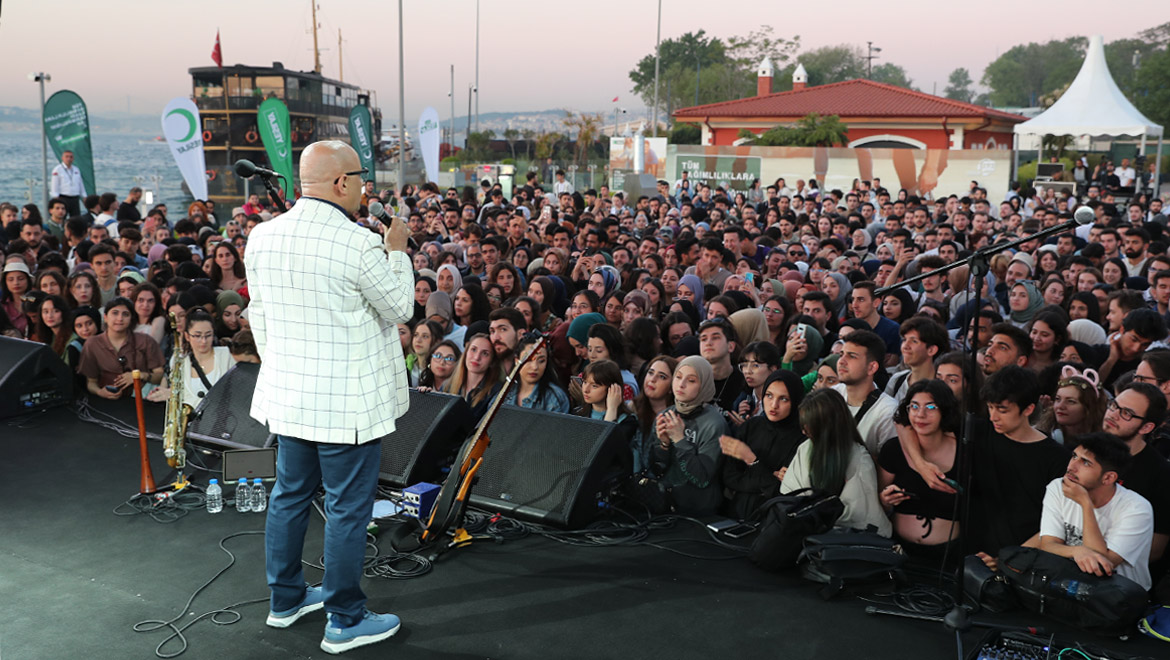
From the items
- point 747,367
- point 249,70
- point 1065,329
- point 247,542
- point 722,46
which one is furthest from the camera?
point 722,46

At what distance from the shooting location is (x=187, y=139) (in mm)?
13578

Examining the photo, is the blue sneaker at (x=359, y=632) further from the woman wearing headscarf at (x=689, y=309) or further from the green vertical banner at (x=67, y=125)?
the green vertical banner at (x=67, y=125)

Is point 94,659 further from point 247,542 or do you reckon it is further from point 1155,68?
point 1155,68

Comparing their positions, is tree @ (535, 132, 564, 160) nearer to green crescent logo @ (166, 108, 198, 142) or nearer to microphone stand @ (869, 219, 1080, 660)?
green crescent logo @ (166, 108, 198, 142)

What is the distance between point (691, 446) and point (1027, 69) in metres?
108

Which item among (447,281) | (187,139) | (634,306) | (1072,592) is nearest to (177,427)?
(447,281)

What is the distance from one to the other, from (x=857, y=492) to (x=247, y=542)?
9.23 feet

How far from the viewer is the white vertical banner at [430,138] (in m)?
17.8

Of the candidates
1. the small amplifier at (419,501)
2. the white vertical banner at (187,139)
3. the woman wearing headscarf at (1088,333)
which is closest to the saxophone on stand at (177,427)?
the small amplifier at (419,501)

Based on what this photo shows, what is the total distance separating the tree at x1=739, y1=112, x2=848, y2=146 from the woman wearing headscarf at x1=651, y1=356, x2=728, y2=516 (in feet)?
74.4

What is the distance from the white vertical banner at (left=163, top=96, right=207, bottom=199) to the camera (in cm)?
1343

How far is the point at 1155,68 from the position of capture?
144 ft

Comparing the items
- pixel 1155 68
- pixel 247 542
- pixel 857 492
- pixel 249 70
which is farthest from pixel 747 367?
pixel 1155 68

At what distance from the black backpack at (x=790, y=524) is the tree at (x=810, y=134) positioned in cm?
2332
